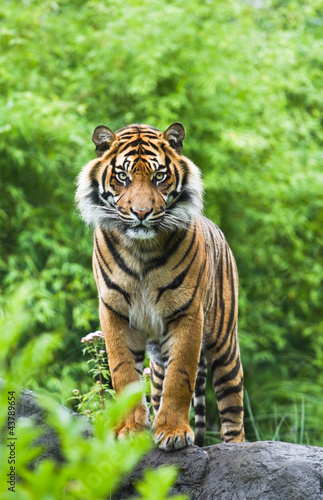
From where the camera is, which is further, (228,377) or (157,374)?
(157,374)

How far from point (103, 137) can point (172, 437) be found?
1539mm

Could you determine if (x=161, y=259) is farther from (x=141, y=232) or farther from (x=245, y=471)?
(x=245, y=471)

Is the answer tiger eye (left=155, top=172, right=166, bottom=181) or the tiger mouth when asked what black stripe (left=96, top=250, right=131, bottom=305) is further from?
tiger eye (left=155, top=172, right=166, bottom=181)

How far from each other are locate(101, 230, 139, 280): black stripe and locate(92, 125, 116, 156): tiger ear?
0.45m

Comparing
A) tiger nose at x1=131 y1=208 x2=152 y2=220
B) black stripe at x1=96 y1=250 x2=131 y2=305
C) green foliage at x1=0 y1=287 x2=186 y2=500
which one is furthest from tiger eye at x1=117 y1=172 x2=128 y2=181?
green foliage at x1=0 y1=287 x2=186 y2=500

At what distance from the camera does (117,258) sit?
3.23m

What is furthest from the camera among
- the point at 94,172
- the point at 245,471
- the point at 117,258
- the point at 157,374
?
the point at 157,374

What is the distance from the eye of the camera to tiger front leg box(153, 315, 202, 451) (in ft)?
9.59

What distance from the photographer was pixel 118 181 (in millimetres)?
3193

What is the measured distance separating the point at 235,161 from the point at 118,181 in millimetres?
4698

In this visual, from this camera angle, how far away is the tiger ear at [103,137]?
3.34 meters

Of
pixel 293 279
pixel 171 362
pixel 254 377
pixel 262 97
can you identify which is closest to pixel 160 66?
pixel 262 97

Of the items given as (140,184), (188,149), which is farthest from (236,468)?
(188,149)

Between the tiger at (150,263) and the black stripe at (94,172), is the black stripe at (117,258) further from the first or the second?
the black stripe at (94,172)
